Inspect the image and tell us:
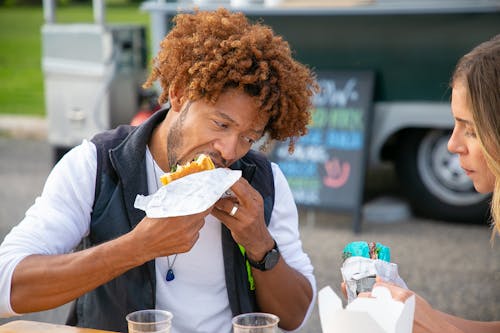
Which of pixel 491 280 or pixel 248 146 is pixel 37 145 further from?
pixel 248 146

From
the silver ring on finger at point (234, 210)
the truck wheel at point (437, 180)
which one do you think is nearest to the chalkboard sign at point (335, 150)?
the truck wheel at point (437, 180)

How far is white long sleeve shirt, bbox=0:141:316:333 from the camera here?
2.30 metres

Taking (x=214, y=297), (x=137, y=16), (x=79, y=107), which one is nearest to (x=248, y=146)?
(x=214, y=297)

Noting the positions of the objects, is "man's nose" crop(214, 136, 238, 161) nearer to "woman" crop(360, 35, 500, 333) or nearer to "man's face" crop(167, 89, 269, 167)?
"man's face" crop(167, 89, 269, 167)

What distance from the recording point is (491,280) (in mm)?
5051

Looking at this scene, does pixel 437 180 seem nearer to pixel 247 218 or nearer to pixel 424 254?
pixel 424 254

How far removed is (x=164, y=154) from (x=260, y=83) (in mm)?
394

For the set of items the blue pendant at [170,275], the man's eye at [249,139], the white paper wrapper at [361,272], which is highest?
the man's eye at [249,139]

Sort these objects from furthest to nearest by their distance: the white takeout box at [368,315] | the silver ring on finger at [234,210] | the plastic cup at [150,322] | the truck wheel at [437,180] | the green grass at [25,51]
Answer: the green grass at [25,51]
the truck wheel at [437,180]
the silver ring on finger at [234,210]
the plastic cup at [150,322]
the white takeout box at [368,315]

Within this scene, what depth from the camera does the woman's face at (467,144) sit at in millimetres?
2094

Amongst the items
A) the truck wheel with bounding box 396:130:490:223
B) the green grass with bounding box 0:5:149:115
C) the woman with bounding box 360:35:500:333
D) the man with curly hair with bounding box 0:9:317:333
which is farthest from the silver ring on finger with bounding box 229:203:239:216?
the green grass with bounding box 0:5:149:115

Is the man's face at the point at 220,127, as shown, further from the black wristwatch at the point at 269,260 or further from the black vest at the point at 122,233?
the black wristwatch at the point at 269,260

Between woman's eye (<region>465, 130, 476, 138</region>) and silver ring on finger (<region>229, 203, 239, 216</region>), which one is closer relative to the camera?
woman's eye (<region>465, 130, 476, 138</region>)

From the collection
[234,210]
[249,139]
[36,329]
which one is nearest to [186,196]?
[234,210]
